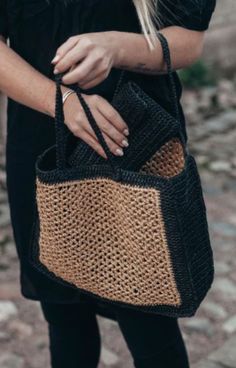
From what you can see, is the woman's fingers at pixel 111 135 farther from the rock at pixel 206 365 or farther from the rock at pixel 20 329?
the rock at pixel 20 329

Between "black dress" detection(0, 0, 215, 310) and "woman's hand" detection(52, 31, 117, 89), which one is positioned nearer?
"woman's hand" detection(52, 31, 117, 89)

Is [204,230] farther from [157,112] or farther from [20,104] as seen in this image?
[20,104]

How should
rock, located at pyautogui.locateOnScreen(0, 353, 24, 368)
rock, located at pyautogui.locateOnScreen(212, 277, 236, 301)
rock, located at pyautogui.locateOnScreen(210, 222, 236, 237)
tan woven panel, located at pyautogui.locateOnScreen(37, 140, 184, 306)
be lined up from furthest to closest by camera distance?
rock, located at pyautogui.locateOnScreen(210, 222, 236, 237)
rock, located at pyautogui.locateOnScreen(212, 277, 236, 301)
rock, located at pyautogui.locateOnScreen(0, 353, 24, 368)
tan woven panel, located at pyautogui.locateOnScreen(37, 140, 184, 306)

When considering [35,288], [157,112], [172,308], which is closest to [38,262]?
[35,288]

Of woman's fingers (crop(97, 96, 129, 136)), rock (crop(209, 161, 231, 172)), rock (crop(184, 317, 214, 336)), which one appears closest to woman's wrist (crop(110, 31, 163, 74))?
woman's fingers (crop(97, 96, 129, 136))

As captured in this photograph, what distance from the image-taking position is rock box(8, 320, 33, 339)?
11.6 ft

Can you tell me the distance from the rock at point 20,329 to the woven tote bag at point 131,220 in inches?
61.2

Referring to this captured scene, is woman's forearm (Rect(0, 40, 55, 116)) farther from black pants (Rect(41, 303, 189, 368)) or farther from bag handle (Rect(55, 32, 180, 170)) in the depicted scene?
black pants (Rect(41, 303, 189, 368))

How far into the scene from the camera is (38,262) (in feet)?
7.01

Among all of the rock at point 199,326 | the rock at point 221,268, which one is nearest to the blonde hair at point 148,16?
the rock at point 199,326

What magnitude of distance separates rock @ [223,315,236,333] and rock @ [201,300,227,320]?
44 mm

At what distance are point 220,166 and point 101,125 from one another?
366 centimetres

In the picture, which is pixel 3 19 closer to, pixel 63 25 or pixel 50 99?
pixel 63 25

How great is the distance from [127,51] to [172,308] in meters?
0.66
